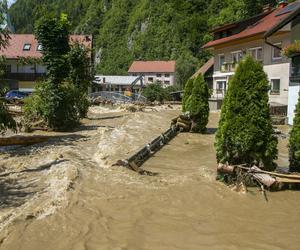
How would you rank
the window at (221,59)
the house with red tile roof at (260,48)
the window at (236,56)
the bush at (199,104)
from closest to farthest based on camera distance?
the bush at (199,104) → the house with red tile roof at (260,48) → the window at (236,56) → the window at (221,59)

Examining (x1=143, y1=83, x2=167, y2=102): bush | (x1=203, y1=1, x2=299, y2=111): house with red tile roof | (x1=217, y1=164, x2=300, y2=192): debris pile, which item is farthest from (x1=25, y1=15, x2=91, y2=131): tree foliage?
(x1=143, y1=83, x2=167, y2=102): bush

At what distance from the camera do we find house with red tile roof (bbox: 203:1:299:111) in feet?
104

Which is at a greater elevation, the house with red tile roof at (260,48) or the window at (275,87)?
the house with red tile roof at (260,48)

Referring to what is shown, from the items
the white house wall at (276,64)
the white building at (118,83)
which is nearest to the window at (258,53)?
the white house wall at (276,64)

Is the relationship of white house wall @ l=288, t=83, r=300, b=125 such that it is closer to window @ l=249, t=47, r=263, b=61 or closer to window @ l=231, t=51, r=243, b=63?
window @ l=249, t=47, r=263, b=61

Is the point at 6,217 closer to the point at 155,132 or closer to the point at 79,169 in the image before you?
the point at 79,169

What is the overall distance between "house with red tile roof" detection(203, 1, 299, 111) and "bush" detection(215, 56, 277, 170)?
56.6 ft

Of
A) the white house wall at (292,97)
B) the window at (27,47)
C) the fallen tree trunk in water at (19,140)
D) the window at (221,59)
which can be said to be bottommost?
the fallen tree trunk in water at (19,140)

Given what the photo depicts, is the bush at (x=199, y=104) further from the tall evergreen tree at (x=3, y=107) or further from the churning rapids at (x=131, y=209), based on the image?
the tall evergreen tree at (x=3, y=107)

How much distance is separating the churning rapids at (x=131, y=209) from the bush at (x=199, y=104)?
248 inches

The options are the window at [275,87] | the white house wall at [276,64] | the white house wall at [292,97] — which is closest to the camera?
the white house wall at [292,97]

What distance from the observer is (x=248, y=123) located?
8.93 m

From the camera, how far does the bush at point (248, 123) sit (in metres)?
8.90

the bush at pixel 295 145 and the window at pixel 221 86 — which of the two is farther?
the window at pixel 221 86
